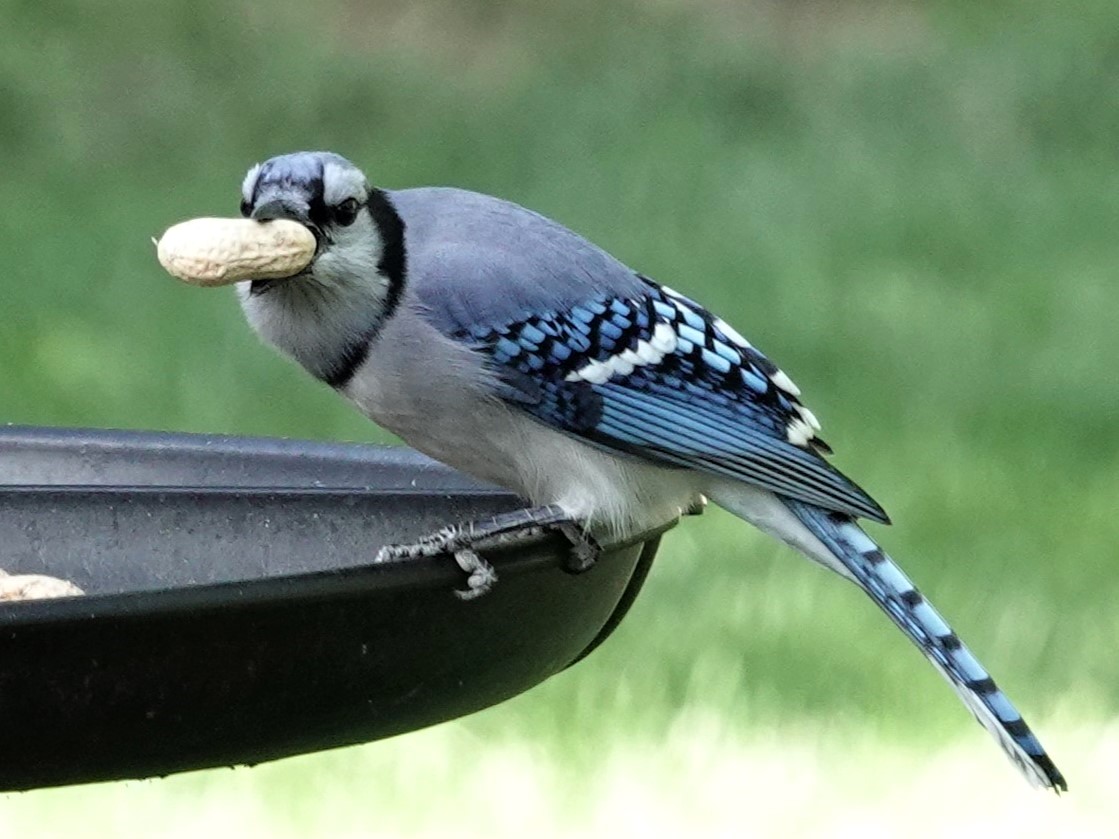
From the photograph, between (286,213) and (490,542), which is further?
(286,213)

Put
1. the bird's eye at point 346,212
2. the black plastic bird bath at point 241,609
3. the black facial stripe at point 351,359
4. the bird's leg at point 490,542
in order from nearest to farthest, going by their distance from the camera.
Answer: the black plastic bird bath at point 241,609
the bird's leg at point 490,542
the bird's eye at point 346,212
the black facial stripe at point 351,359

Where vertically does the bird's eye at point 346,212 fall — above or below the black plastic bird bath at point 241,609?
above

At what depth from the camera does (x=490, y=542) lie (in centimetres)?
162

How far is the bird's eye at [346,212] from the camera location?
192cm

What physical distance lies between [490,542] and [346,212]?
45 centimetres

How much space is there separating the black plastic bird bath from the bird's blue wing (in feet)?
0.49

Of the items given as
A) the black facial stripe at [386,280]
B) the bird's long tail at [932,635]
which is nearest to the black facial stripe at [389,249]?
the black facial stripe at [386,280]

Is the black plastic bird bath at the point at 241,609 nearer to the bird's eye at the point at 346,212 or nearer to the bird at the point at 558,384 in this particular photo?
the bird at the point at 558,384

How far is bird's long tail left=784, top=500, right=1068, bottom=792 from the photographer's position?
1.96m

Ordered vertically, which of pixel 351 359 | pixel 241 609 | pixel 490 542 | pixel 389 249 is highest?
pixel 389 249

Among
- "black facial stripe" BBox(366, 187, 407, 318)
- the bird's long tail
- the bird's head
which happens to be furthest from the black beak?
the bird's long tail

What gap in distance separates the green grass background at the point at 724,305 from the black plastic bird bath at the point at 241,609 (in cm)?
120

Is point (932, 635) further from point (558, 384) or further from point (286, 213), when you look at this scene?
point (286, 213)

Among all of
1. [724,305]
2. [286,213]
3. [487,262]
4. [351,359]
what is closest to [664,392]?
[487,262]
